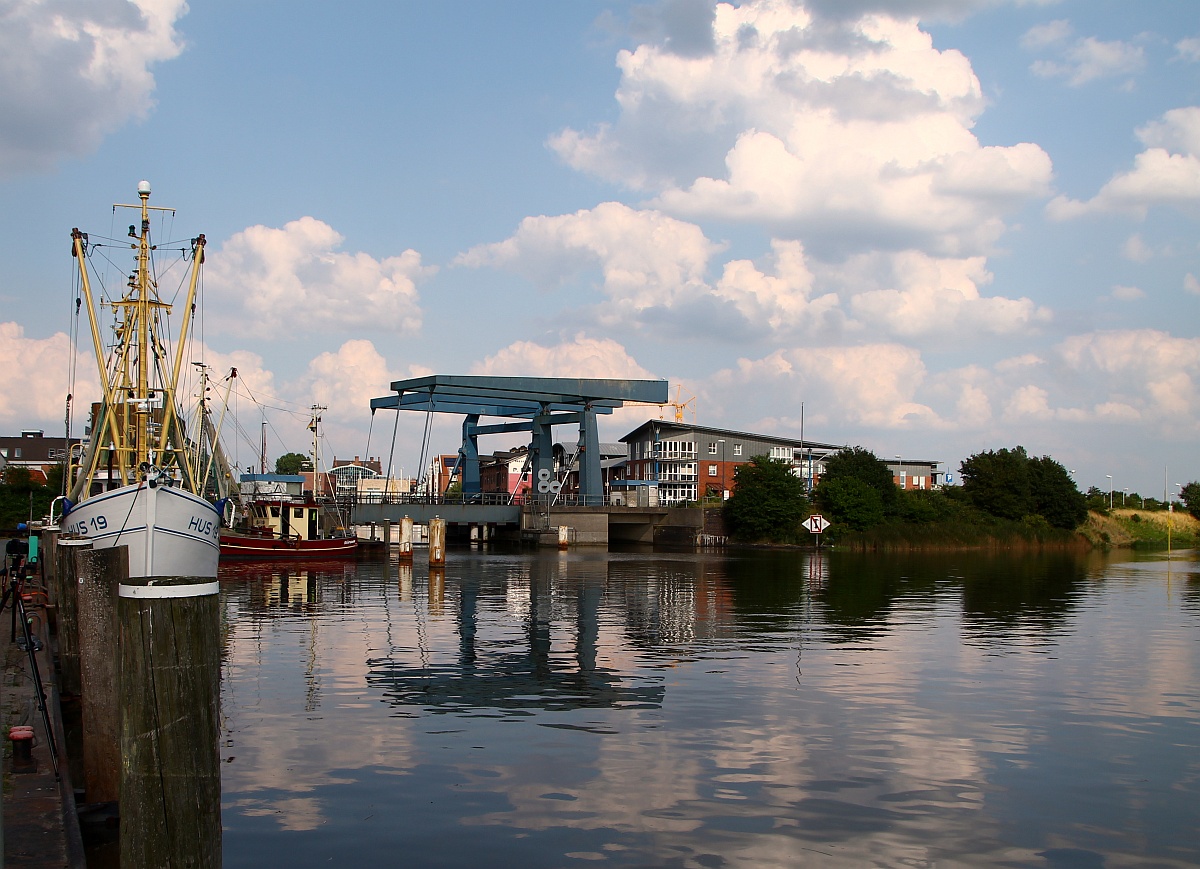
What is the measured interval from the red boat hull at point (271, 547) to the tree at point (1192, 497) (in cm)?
9558

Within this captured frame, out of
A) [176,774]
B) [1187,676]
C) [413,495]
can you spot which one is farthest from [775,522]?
[176,774]

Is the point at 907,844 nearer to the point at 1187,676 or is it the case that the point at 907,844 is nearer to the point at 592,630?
the point at 1187,676

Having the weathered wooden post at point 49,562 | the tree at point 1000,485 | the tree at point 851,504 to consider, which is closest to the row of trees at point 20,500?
the weathered wooden post at point 49,562

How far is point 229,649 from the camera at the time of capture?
2222cm

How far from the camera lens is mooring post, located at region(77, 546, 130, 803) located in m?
10.3

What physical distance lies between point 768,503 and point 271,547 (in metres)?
43.7

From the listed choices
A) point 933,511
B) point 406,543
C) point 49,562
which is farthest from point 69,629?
point 933,511

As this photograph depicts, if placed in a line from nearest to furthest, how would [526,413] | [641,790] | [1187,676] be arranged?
[641,790] < [1187,676] < [526,413]

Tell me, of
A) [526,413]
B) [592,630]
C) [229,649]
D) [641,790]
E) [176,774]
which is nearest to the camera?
[176,774]

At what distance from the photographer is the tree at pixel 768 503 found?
278ft

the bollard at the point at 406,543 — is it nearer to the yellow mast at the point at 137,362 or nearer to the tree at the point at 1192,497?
the yellow mast at the point at 137,362

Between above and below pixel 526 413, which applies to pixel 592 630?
below

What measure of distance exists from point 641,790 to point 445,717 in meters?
4.56

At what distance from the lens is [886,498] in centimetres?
8662
